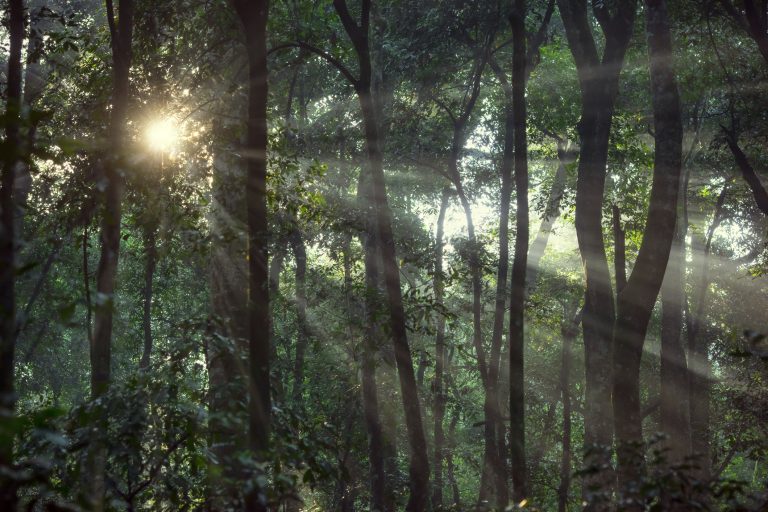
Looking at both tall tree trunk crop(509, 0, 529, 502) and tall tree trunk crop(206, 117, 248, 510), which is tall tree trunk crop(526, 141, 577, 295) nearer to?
tall tree trunk crop(509, 0, 529, 502)

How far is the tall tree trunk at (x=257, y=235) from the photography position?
18.1 feet

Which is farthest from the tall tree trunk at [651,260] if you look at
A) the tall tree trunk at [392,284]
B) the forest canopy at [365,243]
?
the tall tree trunk at [392,284]

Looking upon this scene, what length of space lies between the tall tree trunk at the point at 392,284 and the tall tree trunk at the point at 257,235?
3288mm

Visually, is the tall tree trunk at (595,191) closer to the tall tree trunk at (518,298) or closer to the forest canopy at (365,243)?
the forest canopy at (365,243)

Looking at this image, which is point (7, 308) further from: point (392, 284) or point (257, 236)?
point (392, 284)

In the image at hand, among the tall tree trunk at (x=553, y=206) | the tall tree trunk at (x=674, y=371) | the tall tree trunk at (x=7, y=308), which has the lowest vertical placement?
the tall tree trunk at (x=7, y=308)

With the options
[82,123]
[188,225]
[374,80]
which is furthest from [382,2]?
[188,225]

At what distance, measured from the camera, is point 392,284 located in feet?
33.1

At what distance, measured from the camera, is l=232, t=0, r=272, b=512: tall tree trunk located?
217 inches

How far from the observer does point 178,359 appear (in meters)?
5.73

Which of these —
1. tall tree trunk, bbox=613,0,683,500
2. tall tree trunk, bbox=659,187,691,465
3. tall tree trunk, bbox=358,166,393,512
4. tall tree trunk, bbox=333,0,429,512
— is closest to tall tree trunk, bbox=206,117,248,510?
tall tree trunk, bbox=333,0,429,512

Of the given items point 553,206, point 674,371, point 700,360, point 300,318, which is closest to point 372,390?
point 300,318

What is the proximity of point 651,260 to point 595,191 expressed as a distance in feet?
15.4

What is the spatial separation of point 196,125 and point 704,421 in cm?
1685
